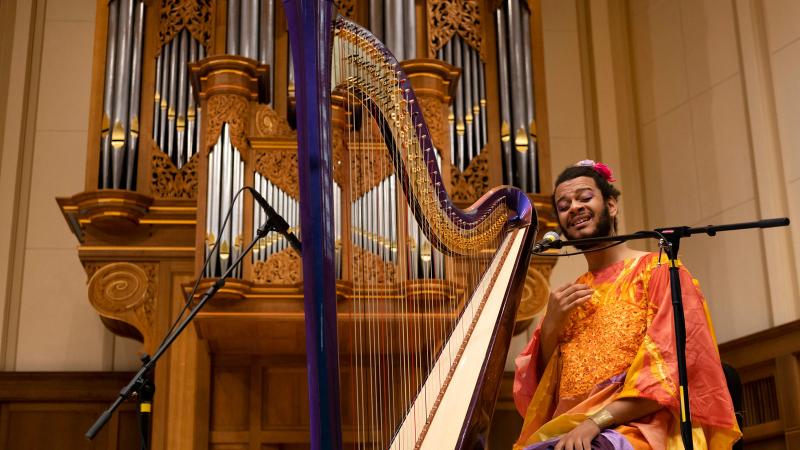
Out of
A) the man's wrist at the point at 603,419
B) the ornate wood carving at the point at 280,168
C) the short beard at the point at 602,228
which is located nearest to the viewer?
the man's wrist at the point at 603,419

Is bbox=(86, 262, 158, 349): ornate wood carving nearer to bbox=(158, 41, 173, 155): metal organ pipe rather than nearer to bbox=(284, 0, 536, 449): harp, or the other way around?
bbox=(158, 41, 173, 155): metal organ pipe

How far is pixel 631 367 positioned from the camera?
9.82 ft

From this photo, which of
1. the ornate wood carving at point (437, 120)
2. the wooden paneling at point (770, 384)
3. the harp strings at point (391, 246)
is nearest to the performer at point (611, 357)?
the harp strings at point (391, 246)

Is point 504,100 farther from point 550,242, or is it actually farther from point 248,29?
point 550,242

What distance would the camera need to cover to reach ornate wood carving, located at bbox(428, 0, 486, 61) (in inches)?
255

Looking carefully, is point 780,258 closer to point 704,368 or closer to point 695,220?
point 695,220

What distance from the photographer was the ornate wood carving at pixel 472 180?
6.13m

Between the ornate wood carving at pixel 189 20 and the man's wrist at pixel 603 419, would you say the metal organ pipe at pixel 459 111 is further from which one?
the man's wrist at pixel 603 419

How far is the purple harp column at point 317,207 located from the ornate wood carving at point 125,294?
12.5 ft

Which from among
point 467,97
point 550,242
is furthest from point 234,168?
point 550,242

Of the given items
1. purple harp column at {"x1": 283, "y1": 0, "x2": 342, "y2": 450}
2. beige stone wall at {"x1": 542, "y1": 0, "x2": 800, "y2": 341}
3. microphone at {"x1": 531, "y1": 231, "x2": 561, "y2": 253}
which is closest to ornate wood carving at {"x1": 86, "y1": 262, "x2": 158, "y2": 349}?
beige stone wall at {"x1": 542, "y1": 0, "x2": 800, "y2": 341}

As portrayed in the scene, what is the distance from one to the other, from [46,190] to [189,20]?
1.41 m

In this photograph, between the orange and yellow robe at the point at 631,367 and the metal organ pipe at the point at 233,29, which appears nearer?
the orange and yellow robe at the point at 631,367

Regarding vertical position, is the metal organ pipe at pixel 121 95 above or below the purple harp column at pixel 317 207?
above
